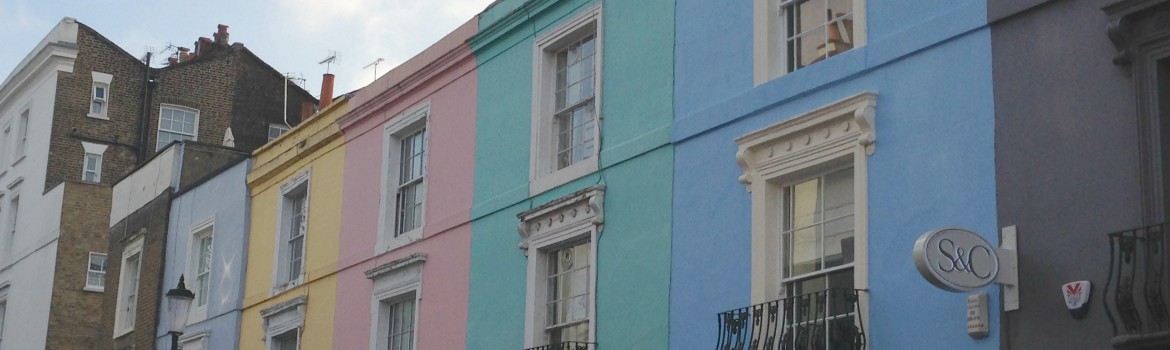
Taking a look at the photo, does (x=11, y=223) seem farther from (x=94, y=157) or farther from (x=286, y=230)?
(x=286, y=230)

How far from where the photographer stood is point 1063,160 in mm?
10289

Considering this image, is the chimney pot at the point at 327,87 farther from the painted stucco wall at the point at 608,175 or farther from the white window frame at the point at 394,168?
the painted stucco wall at the point at 608,175

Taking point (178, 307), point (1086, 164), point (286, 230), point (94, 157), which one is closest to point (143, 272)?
point (286, 230)

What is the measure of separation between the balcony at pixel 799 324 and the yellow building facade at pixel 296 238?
8.52 m

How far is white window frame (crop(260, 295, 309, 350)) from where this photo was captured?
20906mm

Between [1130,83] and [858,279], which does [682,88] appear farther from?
[1130,83]

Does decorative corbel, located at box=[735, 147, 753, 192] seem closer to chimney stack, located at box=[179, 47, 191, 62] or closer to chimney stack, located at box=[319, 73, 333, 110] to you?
chimney stack, located at box=[319, 73, 333, 110]

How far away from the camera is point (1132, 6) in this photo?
998 centimetres

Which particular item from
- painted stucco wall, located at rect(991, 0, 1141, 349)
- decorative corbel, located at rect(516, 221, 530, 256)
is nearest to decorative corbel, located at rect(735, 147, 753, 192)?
painted stucco wall, located at rect(991, 0, 1141, 349)

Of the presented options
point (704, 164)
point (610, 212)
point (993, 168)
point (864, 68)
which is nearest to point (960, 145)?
point (993, 168)

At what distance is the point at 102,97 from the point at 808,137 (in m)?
27.2

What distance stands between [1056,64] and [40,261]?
91.1ft

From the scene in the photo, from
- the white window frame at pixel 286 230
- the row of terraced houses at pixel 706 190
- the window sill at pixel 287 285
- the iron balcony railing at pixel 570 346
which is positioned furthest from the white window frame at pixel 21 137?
the iron balcony railing at pixel 570 346

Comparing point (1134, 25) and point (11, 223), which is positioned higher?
point (11, 223)
